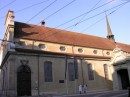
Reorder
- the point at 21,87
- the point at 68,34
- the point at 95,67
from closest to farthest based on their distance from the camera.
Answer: the point at 21,87 < the point at 95,67 < the point at 68,34

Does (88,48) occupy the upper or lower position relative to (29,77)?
upper

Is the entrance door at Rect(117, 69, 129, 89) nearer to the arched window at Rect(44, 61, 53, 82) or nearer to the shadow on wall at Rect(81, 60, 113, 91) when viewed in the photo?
the shadow on wall at Rect(81, 60, 113, 91)

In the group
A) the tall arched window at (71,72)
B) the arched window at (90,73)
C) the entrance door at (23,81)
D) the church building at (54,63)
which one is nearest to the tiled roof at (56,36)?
the church building at (54,63)

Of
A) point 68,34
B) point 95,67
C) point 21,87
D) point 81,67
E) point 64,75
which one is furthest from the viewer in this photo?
point 68,34

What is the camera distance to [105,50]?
1722 inches

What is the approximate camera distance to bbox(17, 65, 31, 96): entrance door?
2878cm

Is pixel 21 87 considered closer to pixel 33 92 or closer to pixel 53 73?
Answer: pixel 33 92

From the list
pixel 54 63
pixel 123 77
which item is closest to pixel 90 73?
pixel 123 77

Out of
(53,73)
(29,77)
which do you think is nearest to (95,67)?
(53,73)

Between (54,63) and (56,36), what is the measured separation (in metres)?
6.94

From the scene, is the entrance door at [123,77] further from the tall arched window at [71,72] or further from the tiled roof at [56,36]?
the tall arched window at [71,72]

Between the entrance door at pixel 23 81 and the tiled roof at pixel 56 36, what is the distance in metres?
5.74

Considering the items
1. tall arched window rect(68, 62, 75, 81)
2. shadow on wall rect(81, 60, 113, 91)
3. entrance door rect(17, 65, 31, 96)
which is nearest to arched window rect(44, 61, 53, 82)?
entrance door rect(17, 65, 31, 96)

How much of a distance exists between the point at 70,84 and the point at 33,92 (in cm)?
716
